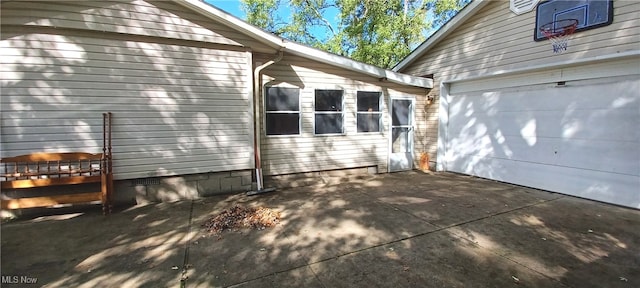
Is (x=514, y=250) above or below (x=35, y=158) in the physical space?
below

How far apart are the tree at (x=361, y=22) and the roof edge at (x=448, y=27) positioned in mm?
6809

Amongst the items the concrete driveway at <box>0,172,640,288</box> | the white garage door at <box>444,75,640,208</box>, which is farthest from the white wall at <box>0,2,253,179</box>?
the white garage door at <box>444,75,640,208</box>

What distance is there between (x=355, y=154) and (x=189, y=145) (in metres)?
3.82

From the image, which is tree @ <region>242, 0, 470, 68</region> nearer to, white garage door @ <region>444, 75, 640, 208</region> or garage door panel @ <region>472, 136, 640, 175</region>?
white garage door @ <region>444, 75, 640, 208</region>

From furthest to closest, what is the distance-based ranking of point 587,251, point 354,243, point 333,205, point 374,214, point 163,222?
1. point 333,205
2. point 374,214
3. point 163,222
4. point 354,243
5. point 587,251

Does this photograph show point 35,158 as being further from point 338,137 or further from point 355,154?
point 355,154

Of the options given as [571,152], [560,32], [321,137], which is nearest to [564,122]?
[571,152]

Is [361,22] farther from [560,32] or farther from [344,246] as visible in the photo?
[344,246]

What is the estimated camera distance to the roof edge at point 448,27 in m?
6.57

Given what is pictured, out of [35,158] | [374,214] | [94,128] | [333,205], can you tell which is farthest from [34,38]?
[374,214]

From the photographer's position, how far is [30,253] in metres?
3.15

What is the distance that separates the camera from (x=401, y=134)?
7887 mm

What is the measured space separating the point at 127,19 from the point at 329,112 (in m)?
4.18

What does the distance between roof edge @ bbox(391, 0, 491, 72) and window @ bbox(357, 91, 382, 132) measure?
214 cm
